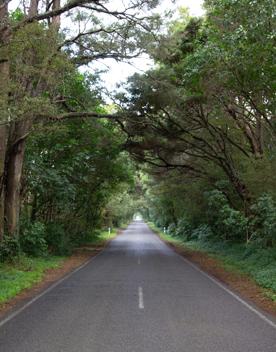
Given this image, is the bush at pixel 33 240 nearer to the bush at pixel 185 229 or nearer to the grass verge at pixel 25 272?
the grass verge at pixel 25 272

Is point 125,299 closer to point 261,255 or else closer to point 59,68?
point 59,68

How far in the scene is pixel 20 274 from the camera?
15.0 metres

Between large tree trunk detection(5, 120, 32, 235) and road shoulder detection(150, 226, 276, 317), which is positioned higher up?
large tree trunk detection(5, 120, 32, 235)

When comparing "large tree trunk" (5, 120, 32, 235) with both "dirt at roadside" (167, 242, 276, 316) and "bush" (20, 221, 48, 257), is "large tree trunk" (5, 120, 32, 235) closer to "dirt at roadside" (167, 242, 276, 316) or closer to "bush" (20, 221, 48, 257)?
"bush" (20, 221, 48, 257)

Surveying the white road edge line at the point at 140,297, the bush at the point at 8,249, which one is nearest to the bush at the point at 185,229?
the bush at the point at 8,249

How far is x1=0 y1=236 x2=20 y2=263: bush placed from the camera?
17.1 m

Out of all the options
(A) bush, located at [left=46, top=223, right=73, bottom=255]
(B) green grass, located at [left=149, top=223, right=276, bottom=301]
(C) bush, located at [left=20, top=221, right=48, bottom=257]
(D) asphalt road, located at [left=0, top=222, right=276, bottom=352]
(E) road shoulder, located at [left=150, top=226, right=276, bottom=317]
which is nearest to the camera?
(D) asphalt road, located at [left=0, top=222, right=276, bottom=352]

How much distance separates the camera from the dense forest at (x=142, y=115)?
39.7 ft

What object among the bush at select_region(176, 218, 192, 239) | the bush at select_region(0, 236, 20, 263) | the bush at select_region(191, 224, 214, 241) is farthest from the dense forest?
the bush at select_region(176, 218, 192, 239)

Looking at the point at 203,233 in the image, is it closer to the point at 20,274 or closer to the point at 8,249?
the point at 8,249

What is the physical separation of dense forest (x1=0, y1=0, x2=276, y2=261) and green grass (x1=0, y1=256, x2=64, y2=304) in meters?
0.74

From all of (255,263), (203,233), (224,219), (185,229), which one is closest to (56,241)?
(224,219)

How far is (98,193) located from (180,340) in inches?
1152

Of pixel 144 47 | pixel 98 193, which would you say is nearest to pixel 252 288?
pixel 144 47
